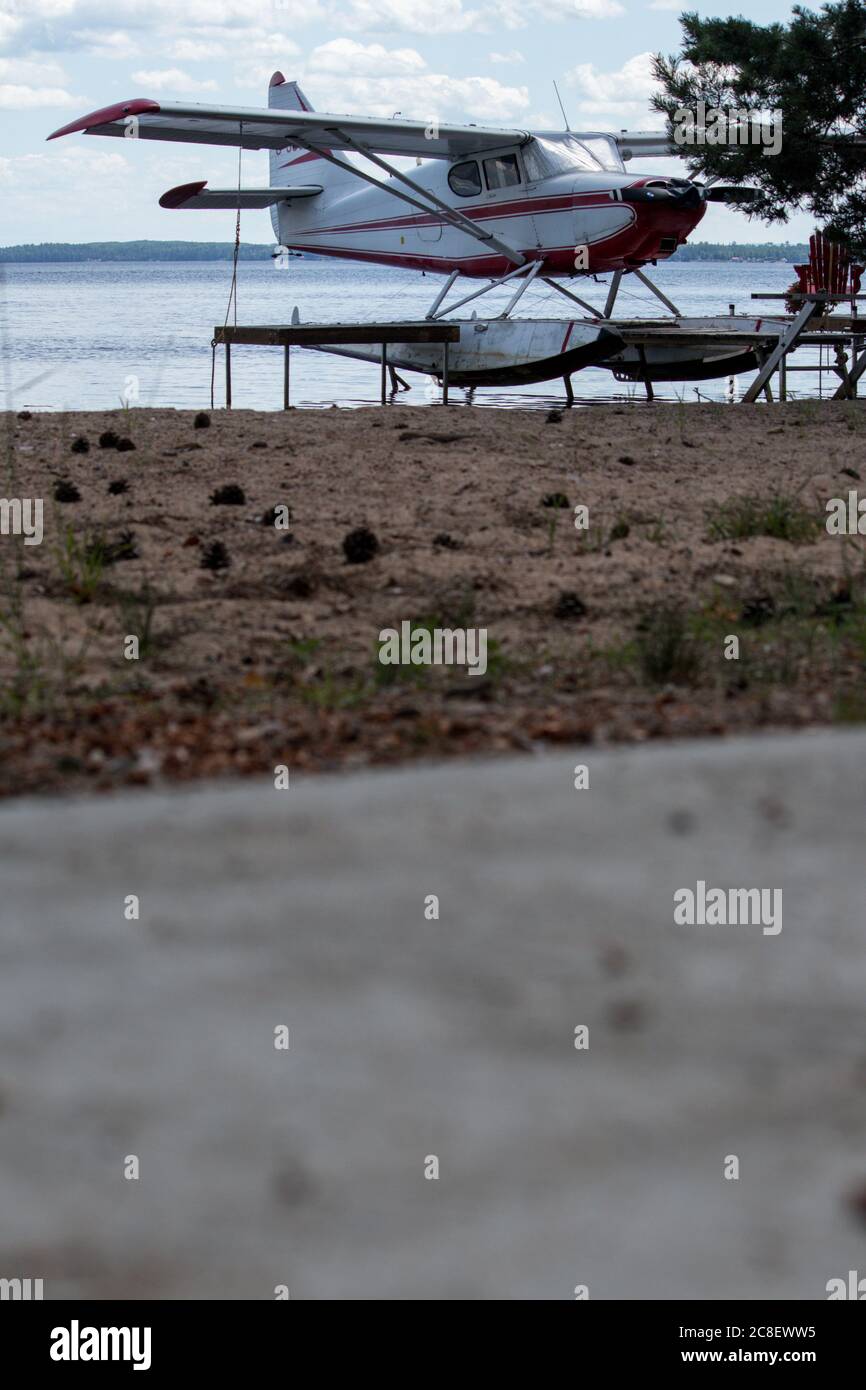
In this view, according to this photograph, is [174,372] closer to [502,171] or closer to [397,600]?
[502,171]

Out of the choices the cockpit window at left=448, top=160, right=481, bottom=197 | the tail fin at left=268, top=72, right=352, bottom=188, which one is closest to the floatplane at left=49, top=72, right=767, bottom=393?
the cockpit window at left=448, top=160, right=481, bottom=197

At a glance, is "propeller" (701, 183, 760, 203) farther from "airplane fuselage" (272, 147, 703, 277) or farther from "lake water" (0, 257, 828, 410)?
"lake water" (0, 257, 828, 410)

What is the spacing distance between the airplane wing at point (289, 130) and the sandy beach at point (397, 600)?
8531 millimetres

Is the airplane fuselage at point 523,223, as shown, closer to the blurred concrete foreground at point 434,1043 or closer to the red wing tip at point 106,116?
the red wing tip at point 106,116

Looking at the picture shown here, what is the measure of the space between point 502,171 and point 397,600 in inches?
579

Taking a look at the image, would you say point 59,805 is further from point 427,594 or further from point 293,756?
point 427,594

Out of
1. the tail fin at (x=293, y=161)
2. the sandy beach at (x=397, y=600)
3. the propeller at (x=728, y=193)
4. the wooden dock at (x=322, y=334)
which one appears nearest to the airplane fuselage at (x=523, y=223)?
the propeller at (x=728, y=193)

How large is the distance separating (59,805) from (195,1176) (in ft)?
3.78

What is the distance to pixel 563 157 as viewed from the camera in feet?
58.9

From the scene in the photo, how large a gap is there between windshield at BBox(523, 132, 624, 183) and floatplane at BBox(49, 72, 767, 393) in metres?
0.02

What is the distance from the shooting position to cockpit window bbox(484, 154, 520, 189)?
18.1 m

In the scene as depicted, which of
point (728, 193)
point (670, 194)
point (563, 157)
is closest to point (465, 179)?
point (563, 157)
